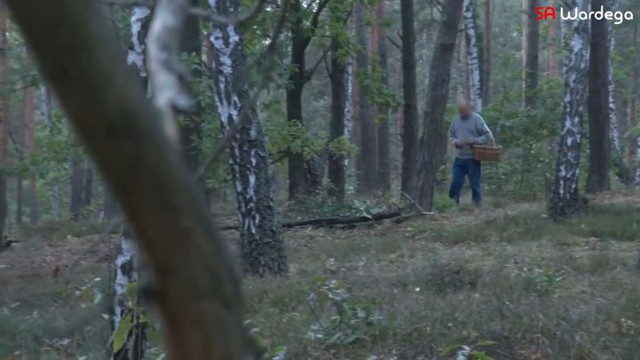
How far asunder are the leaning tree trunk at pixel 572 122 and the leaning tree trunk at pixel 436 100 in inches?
114

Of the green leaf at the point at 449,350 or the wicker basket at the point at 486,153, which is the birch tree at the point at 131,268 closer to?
the green leaf at the point at 449,350

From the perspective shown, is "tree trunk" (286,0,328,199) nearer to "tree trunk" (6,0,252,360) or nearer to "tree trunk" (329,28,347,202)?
"tree trunk" (329,28,347,202)

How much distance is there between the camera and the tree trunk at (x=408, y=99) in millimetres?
18047

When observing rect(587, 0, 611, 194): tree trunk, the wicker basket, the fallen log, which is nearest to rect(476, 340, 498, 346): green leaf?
the fallen log

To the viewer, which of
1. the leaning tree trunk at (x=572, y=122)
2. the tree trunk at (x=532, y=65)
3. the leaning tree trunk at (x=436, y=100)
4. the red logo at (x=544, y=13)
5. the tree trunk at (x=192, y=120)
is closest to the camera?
the tree trunk at (x=192, y=120)

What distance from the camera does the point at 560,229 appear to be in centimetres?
1150

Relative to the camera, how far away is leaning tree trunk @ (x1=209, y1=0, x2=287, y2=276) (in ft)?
31.0

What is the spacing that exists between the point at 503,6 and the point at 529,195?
34554mm

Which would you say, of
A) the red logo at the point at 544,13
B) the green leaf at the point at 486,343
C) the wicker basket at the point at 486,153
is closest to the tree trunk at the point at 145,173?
the green leaf at the point at 486,343

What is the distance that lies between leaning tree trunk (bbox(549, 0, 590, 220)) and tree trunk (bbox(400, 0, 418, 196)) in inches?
226

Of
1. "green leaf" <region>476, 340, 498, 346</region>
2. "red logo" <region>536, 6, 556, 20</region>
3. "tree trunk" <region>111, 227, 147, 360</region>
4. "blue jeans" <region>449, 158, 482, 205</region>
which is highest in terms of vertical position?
"red logo" <region>536, 6, 556, 20</region>

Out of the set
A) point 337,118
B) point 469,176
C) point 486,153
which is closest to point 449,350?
point 486,153

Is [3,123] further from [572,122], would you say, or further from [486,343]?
[486,343]

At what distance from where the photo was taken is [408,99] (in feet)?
59.1
